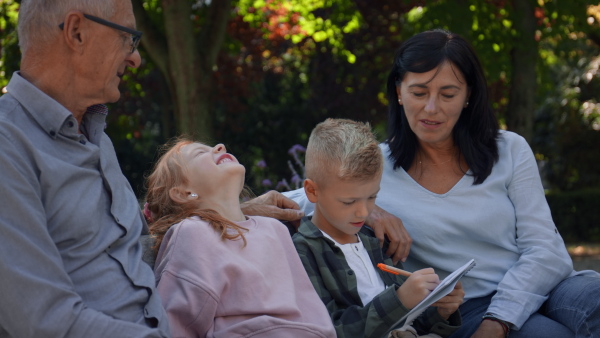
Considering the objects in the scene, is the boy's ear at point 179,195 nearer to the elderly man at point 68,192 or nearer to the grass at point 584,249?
the elderly man at point 68,192

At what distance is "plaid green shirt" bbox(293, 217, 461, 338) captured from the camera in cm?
278

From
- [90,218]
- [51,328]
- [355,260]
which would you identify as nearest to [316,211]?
[355,260]

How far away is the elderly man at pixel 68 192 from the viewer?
1.98 meters

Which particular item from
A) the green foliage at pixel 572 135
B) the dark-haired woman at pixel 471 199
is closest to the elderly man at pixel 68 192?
the dark-haired woman at pixel 471 199

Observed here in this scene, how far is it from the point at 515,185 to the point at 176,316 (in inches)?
70.0

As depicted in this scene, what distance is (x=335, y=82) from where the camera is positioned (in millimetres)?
13133

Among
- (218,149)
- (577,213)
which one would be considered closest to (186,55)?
(218,149)

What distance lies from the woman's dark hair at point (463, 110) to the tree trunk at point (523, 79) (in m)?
5.59

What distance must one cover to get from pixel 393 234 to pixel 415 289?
0.57 metres

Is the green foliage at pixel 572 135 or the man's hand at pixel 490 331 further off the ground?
the man's hand at pixel 490 331

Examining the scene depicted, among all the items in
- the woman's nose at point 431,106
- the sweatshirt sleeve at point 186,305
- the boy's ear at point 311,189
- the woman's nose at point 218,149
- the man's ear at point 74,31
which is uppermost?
the man's ear at point 74,31

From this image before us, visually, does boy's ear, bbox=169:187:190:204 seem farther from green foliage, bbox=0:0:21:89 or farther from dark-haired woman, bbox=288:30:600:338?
green foliage, bbox=0:0:21:89

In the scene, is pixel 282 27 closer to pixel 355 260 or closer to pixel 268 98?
pixel 268 98

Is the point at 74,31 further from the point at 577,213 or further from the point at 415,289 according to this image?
the point at 577,213
